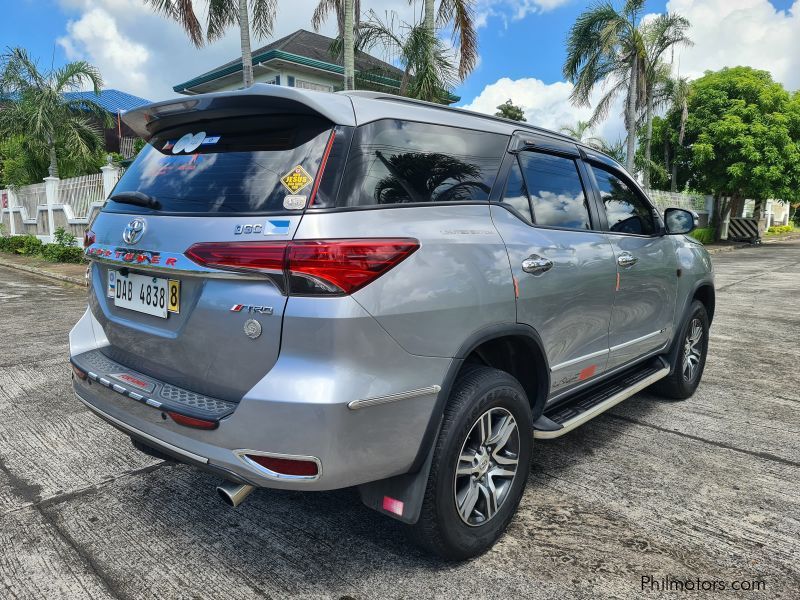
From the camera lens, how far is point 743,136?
76.1ft

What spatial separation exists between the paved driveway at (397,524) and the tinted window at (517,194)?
57.2 inches

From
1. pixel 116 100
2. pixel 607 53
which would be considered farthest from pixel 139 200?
pixel 116 100

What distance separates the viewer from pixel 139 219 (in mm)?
2410

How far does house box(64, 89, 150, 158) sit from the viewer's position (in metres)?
22.4

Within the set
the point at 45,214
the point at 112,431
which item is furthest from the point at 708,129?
the point at 112,431

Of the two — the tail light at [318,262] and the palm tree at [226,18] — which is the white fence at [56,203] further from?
the tail light at [318,262]

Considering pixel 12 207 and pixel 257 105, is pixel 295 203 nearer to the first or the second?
pixel 257 105

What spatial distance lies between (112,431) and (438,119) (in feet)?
9.62

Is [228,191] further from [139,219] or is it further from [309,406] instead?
[309,406]

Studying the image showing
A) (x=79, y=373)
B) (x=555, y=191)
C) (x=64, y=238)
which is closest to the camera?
(x=79, y=373)

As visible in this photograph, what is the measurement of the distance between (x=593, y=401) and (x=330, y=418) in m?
1.89

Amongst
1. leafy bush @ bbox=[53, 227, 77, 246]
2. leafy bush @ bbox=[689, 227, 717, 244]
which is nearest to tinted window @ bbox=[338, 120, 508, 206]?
leafy bush @ bbox=[53, 227, 77, 246]

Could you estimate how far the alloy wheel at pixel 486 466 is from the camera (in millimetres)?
2340

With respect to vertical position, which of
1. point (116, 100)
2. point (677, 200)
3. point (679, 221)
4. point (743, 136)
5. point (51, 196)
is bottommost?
point (679, 221)
